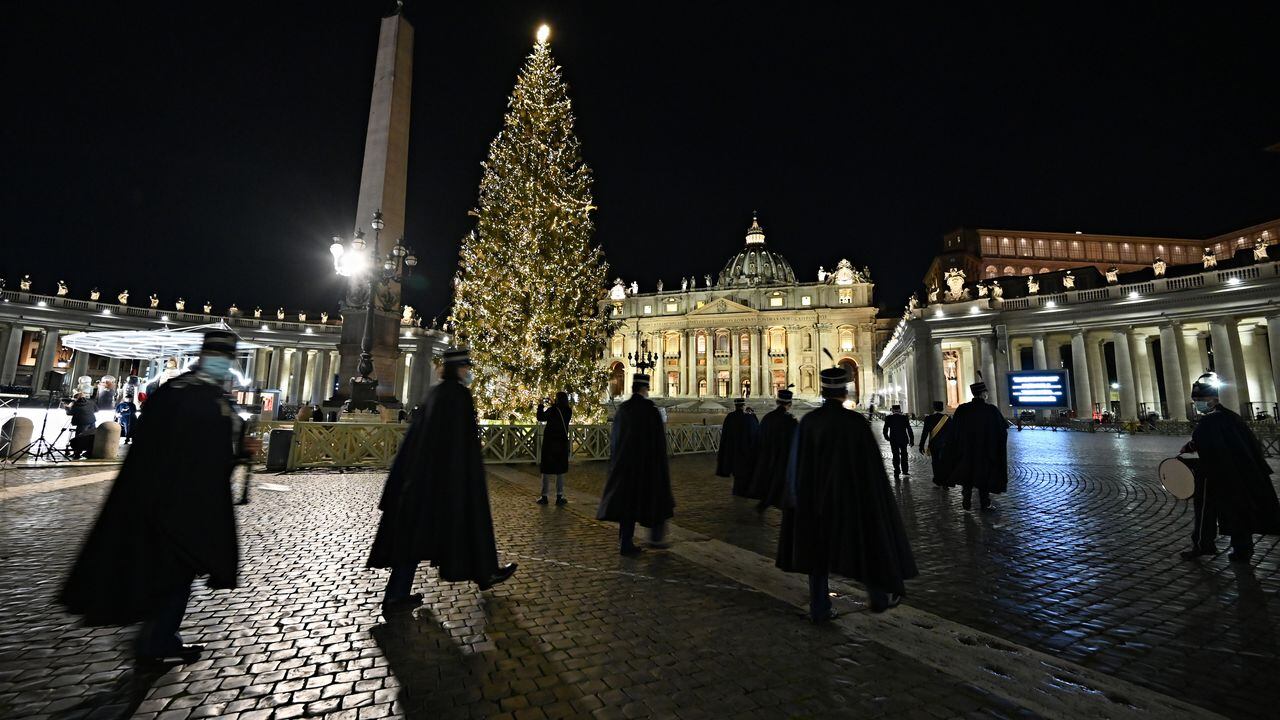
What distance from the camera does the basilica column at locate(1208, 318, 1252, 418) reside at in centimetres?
3356

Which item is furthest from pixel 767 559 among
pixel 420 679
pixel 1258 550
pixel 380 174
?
pixel 380 174

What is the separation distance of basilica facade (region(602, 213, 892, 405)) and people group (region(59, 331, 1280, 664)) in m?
71.5

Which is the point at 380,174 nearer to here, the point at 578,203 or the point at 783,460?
the point at 578,203

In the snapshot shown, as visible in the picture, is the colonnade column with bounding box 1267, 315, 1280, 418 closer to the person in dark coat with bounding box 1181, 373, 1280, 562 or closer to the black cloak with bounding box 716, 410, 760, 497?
the person in dark coat with bounding box 1181, 373, 1280, 562

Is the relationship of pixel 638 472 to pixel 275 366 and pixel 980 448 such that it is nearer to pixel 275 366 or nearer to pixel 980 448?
pixel 980 448

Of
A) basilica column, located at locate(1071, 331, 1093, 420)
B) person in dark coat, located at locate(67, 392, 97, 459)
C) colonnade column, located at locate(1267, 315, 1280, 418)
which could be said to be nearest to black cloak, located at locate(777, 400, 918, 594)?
person in dark coat, located at locate(67, 392, 97, 459)

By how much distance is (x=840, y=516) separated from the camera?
3934mm

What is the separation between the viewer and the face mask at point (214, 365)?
338 cm

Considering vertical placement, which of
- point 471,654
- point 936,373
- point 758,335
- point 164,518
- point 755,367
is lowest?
point 471,654

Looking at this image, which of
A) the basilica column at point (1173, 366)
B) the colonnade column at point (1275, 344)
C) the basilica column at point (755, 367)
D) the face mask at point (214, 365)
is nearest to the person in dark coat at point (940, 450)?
the face mask at point (214, 365)

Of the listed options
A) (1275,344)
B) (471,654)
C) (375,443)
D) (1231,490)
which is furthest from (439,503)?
(1275,344)

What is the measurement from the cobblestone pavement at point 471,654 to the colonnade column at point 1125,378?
4956 centimetres

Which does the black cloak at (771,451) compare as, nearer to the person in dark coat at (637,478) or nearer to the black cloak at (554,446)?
the person in dark coat at (637,478)

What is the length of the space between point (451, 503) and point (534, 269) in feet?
38.6
